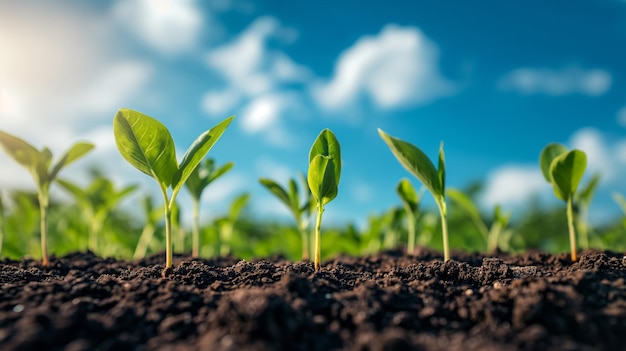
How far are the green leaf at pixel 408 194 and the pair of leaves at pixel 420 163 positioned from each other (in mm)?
639

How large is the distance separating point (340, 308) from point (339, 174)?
3.17ft

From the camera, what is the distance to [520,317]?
1.64 metres

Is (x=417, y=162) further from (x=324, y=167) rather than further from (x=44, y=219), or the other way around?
(x=44, y=219)

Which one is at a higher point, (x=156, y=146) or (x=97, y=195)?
(x=156, y=146)

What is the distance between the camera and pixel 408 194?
3.48 metres

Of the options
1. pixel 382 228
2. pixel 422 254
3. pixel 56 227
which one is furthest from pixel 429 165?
pixel 56 227

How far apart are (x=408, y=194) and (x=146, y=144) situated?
189 cm

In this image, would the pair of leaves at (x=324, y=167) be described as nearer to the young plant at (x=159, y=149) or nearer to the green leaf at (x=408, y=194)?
the young plant at (x=159, y=149)

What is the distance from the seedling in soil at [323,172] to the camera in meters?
2.43

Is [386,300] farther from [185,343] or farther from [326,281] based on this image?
[185,343]

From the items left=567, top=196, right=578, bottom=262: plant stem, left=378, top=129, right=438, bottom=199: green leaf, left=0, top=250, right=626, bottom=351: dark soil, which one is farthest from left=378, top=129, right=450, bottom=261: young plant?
left=567, top=196, right=578, bottom=262: plant stem

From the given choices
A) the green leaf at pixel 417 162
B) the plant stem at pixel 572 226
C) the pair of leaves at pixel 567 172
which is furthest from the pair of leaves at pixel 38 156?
the plant stem at pixel 572 226

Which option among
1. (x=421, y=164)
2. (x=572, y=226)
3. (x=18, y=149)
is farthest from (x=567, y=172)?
(x=18, y=149)

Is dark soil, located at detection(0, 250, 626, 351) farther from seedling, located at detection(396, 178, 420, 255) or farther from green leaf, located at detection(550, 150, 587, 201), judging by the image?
seedling, located at detection(396, 178, 420, 255)
